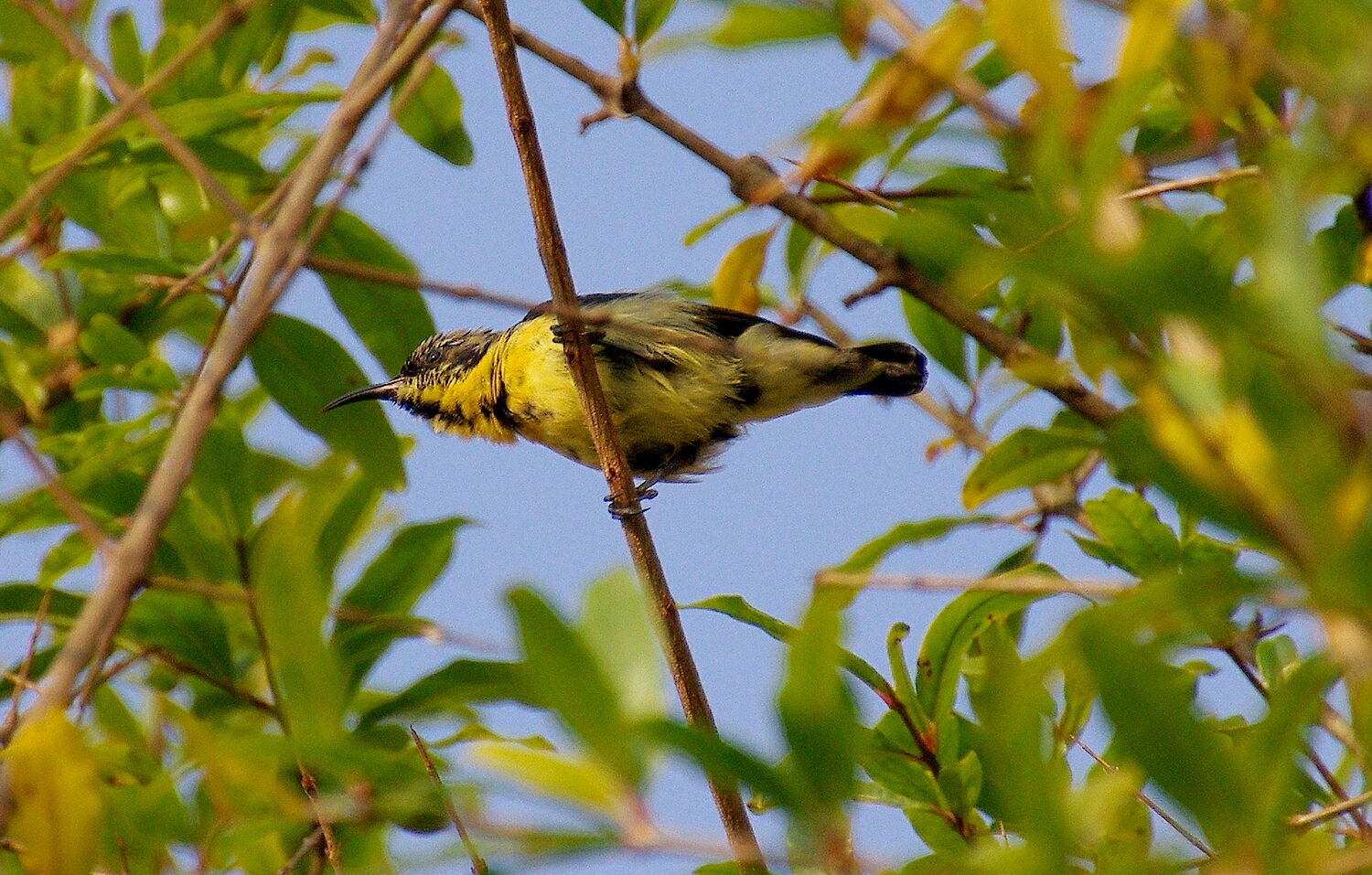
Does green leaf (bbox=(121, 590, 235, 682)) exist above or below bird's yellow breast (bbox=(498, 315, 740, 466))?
below

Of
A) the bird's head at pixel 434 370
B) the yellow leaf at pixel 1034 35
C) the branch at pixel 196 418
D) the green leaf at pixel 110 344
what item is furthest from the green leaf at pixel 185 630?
the bird's head at pixel 434 370

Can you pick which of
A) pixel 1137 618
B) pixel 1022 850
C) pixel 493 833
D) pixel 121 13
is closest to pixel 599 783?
pixel 493 833

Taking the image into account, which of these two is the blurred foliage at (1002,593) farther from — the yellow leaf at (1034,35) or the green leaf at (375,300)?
the green leaf at (375,300)

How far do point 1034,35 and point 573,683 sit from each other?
2.15ft

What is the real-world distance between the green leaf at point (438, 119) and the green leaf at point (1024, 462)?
4.87ft

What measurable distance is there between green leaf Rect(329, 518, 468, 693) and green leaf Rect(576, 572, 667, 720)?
5.45 ft

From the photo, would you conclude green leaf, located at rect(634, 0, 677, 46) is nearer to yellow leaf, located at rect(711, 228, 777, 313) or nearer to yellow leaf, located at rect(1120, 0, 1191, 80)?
yellow leaf, located at rect(711, 228, 777, 313)

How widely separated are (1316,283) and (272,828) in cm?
112

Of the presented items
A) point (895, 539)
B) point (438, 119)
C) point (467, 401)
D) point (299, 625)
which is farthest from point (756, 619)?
point (467, 401)

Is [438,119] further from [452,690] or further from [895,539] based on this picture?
[895,539]

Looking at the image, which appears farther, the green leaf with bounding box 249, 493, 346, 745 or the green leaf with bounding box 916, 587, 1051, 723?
A: the green leaf with bounding box 916, 587, 1051, 723

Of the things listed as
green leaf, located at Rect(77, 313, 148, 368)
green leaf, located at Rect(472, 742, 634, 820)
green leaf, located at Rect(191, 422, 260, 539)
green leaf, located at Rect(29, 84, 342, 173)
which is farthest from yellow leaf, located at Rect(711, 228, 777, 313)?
green leaf, located at Rect(472, 742, 634, 820)

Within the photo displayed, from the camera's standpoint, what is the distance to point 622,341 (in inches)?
188

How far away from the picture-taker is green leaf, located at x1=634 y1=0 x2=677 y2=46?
2.50 m
